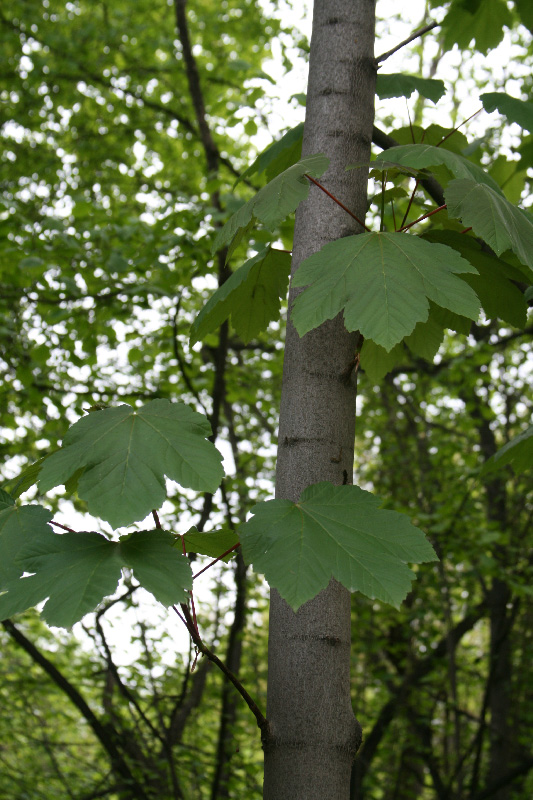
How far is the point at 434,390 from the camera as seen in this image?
23.0 feet

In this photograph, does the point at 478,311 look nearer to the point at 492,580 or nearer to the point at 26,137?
the point at 492,580

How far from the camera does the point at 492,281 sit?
147 centimetres

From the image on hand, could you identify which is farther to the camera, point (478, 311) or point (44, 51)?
point (44, 51)

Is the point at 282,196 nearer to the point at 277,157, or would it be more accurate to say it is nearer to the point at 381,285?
the point at 381,285

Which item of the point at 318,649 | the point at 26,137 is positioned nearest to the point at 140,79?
the point at 26,137

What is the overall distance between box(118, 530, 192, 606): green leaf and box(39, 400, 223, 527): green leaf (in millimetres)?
93

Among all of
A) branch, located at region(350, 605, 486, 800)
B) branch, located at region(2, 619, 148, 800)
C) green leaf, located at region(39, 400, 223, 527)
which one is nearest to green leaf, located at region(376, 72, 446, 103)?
green leaf, located at region(39, 400, 223, 527)

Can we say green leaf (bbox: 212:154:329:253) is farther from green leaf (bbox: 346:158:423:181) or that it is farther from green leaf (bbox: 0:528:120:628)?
green leaf (bbox: 0:528:120:628)

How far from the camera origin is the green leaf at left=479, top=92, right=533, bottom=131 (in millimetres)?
1736

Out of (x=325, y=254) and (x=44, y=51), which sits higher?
(x=44, y=51)

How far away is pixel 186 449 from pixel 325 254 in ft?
1.35

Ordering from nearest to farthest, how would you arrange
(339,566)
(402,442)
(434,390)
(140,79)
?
(339,566), (402,442), (140,79), (434,390)

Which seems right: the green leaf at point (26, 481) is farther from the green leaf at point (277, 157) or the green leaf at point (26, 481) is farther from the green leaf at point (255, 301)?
the green leaf at point (277, 157)

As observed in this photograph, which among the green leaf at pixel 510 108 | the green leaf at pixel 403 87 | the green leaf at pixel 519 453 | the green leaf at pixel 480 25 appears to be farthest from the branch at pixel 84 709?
the green leaf at pixel 480 25
